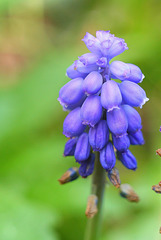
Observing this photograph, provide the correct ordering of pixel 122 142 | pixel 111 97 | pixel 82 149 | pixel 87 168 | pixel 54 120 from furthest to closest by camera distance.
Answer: pixel 54 120 → pixel 87 168 → pixel 82 149 → pixel 122 142 → pixel 111 97

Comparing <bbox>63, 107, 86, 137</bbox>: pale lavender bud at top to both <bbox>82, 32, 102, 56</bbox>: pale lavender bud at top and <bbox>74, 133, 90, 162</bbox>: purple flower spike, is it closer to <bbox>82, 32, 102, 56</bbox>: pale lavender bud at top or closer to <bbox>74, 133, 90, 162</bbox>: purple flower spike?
<bbox>74, 133, 90, 162</bbox>: purple flower spike

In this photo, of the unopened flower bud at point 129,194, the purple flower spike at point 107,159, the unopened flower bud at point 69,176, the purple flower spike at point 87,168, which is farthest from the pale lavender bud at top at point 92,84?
the unopened flower bud at point 129,194

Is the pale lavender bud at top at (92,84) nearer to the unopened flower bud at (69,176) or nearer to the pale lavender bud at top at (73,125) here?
the pale lavender bud at top at (73,125)

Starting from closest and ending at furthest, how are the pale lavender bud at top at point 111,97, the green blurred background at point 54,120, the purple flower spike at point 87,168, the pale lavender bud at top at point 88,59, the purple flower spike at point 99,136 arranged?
the pale lavender bud at top at point 111,97 → the pale lavender bud at top at point 88,59 → the purple flower spike at point 99,136 → the purple flower spike at point 87,168 → the green blurred background at point 54,120

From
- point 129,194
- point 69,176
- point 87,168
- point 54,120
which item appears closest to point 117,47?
point 87,168

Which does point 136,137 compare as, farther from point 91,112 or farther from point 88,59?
point 88,59

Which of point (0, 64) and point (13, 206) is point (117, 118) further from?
point (0, 64)
